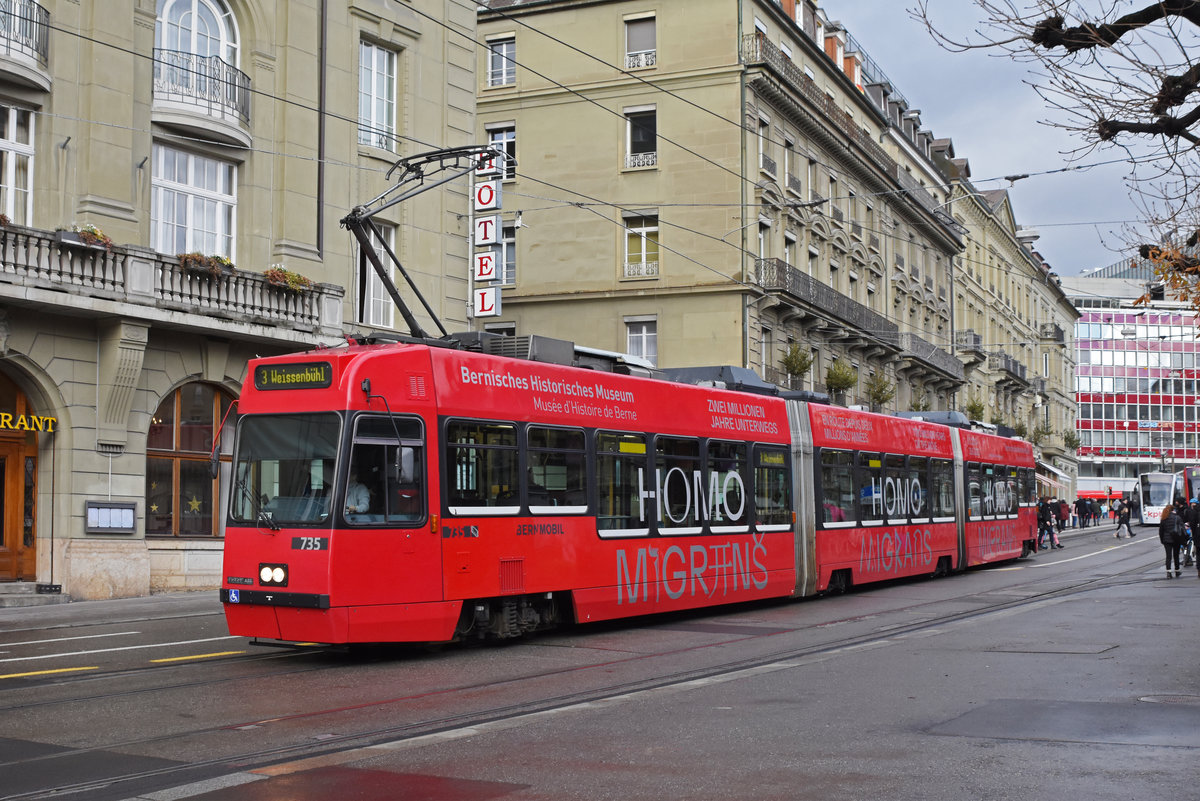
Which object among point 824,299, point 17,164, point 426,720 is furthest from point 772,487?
point 824,299

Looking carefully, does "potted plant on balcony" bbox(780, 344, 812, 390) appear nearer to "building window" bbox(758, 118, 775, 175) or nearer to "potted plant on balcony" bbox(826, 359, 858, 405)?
"potted plant on balcony" bbox(826, 359, 858, 405)

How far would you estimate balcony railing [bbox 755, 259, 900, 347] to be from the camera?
1564 inches

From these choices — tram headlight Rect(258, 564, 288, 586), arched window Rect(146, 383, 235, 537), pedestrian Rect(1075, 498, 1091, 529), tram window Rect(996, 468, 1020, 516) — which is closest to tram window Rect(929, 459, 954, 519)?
tram window Rect(996, 468, 1020, 516)

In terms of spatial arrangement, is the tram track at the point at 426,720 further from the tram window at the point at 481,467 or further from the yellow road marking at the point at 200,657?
the tram window at the point at 481,467

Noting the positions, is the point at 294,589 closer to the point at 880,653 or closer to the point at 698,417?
the point at 880,653

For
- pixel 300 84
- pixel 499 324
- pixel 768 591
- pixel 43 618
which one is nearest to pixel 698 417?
pixel 768 591

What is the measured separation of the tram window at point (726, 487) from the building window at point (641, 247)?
71.6ft

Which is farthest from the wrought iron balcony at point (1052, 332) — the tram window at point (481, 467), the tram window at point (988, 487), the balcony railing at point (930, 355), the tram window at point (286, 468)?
the tram window at point (286, 468)

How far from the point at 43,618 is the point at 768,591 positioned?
10.3 metres

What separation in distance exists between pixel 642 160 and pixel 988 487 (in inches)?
620

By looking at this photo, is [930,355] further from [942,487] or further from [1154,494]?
[942,487]

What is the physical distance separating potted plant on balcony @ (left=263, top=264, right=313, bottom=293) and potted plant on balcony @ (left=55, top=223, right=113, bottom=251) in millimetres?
3439

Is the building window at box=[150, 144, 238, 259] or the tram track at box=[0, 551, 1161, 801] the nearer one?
the tram track at box=[0, 551, 1161, 801]

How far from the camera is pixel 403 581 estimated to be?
1250 centimetres
